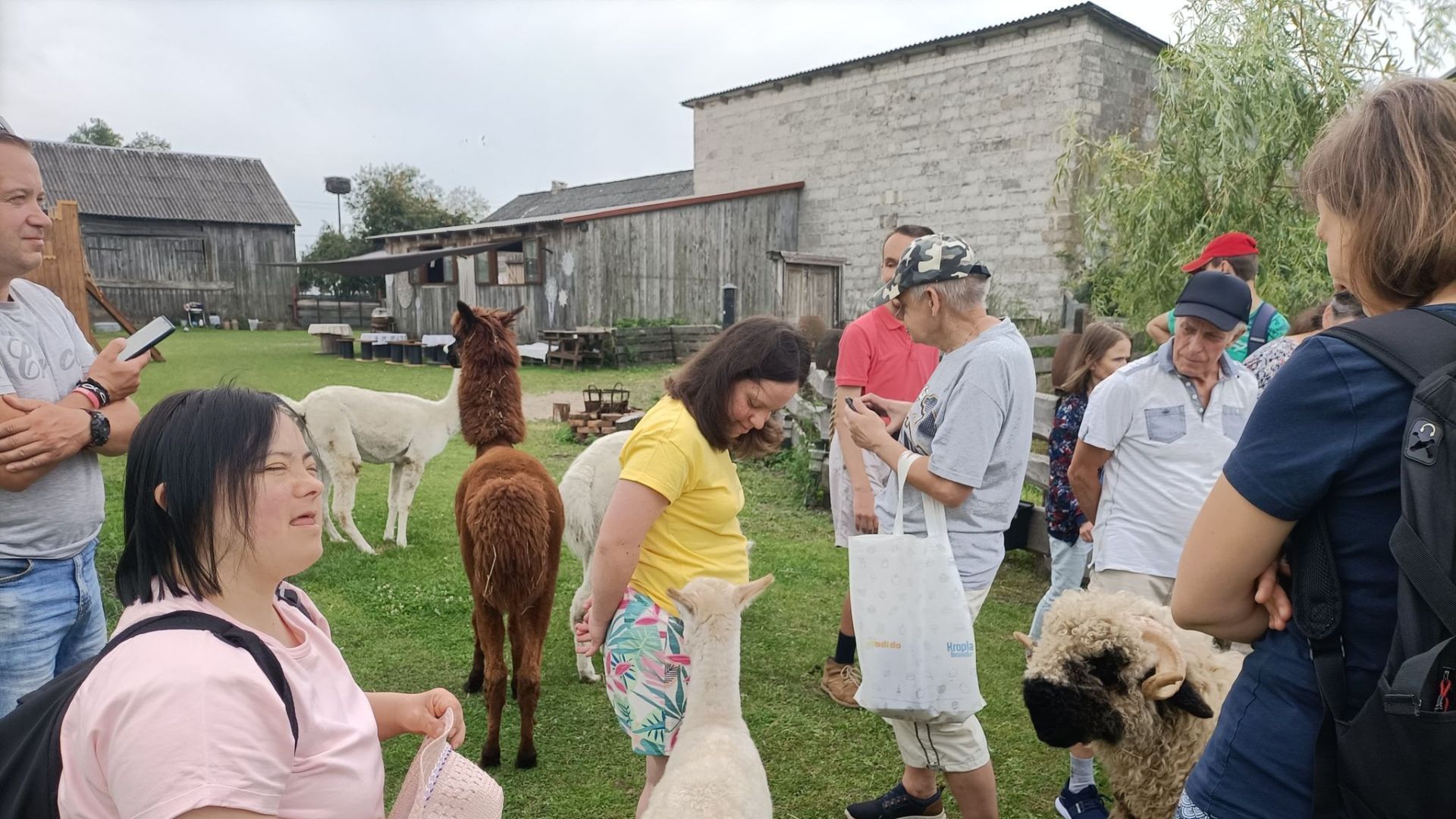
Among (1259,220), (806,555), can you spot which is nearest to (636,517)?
(806,555)

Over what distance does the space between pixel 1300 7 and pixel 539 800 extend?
A: 11586mm

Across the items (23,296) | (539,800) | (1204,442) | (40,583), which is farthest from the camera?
(539,800)

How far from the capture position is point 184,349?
2302 centimetres

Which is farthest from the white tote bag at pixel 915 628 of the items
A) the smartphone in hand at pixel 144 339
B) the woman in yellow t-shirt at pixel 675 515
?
the smartphone in hand at pixel 144 339

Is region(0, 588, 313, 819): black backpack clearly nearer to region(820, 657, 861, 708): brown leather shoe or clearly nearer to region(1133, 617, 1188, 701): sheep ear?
region(1133, 617, 1188, 701): sheep ear

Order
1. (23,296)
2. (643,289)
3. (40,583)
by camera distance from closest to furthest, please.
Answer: (40,583) → (23,296) → (643,289)

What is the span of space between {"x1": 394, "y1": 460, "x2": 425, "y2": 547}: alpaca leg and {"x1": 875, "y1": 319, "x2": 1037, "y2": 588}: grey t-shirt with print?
217 inches

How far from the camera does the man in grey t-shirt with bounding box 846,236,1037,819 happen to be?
2811 mm

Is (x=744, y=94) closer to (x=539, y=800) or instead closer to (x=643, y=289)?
(x=643, y=289)

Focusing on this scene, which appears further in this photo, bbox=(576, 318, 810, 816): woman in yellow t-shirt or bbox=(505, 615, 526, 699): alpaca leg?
bbox=(505, 615, 526, 699): alpaca leg

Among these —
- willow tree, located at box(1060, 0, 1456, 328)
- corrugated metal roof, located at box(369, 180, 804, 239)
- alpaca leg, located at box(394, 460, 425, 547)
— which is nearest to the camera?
alpaca leg, located at box(394, 460, 425, 547)

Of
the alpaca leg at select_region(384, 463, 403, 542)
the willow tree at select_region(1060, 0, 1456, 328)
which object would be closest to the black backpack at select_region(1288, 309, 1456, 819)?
the alpaca leg at select_region(384, 463, 403, 542)

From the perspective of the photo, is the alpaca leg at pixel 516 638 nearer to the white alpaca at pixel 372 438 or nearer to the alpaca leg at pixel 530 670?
the alpaca leg at pixel 530 670

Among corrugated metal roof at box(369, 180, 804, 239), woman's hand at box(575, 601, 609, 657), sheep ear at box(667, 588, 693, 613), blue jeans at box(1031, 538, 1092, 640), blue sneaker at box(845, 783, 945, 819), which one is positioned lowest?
blue sneaker at box(845, 783, 945, 819)
